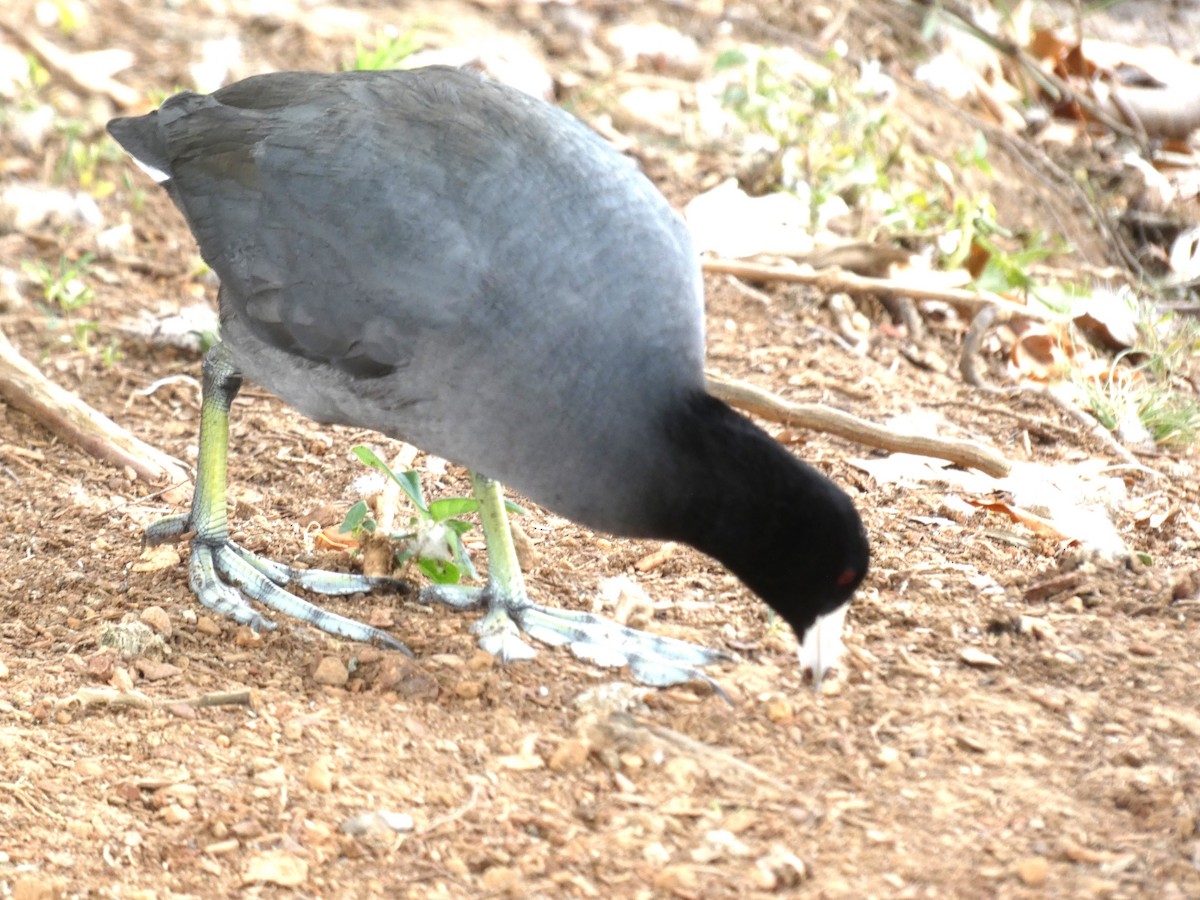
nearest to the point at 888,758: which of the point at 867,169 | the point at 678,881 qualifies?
the point at 678,881

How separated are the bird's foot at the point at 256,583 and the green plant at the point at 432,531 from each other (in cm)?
17

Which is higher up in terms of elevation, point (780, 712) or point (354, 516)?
point (780, 712)

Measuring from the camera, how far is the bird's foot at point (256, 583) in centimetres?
423

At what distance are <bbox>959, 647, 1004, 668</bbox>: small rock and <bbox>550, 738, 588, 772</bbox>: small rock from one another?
107cm

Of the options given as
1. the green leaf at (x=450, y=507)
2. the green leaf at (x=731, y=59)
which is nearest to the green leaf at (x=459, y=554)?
the green leaf at (x=450, y=507)

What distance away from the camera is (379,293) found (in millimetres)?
3781

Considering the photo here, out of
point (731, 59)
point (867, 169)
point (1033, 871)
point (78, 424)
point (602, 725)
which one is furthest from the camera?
point (731, 59)

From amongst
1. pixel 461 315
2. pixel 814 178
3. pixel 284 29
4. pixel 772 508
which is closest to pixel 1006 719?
pixel 772 508

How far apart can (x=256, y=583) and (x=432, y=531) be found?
0.58 metres

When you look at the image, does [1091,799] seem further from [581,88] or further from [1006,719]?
[581,88]

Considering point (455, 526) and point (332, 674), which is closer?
point (332, 674)

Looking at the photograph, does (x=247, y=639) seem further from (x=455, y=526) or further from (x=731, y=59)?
(x=731, y=59)

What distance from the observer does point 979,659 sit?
3820mm

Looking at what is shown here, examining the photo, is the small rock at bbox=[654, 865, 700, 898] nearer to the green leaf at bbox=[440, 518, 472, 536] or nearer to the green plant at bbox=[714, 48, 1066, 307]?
the green leaf at bbox=[440, 518, 472, 536]
